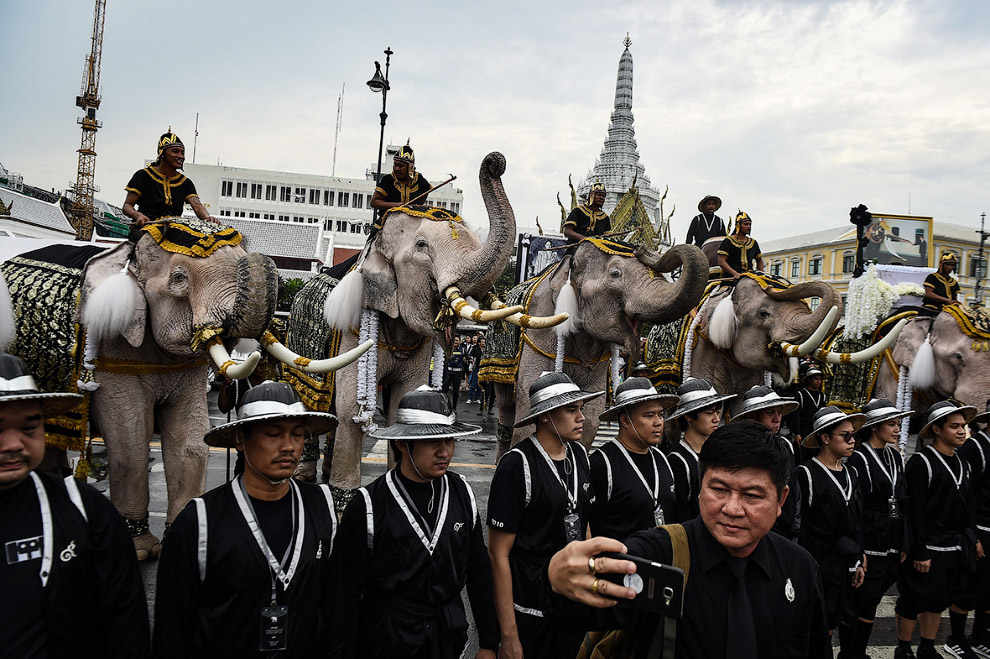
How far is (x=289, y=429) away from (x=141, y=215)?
298 cm

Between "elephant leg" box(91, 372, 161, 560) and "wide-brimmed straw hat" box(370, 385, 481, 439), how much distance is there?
219 cm

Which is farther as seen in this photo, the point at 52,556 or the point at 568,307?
the point at 568,307

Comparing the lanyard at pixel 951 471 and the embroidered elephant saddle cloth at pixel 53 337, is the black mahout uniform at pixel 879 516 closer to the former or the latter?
the lanyard at pixel 951 471

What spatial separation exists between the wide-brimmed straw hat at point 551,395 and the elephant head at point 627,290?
73.9 inches

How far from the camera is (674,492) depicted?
4.10m

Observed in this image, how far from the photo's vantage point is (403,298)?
543 cm

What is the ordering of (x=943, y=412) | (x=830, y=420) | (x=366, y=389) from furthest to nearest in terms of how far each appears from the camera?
(x=366, y=389)
(x=943, y=412)
(x=830, y=420)

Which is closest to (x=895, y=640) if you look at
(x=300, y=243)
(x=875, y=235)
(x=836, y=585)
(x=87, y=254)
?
(x=836, y=585)

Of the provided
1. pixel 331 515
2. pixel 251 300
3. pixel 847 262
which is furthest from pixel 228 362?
pixel 847 262

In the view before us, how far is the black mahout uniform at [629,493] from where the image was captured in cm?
387

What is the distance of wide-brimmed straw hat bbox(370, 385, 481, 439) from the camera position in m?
3.05

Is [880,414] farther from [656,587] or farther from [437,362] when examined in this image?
[656,587]

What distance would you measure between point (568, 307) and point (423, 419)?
3326mm

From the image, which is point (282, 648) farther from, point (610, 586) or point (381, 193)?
point (381, 193)
